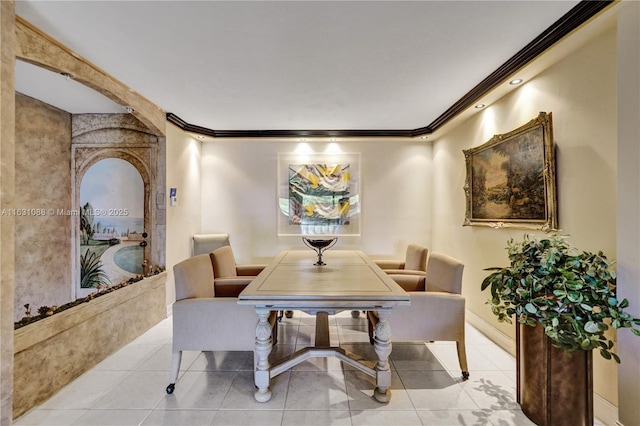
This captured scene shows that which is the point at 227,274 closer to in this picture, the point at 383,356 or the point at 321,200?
the point at 383,356

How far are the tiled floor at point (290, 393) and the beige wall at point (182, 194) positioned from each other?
48.0 inches

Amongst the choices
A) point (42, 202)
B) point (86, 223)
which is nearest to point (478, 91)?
point (86, 223)

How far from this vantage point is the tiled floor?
66.7 inches

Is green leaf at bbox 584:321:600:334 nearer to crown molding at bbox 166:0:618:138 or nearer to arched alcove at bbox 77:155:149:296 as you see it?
crown molding at bbox 166:0:618:138

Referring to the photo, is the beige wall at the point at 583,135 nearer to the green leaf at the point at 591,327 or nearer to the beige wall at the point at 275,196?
the green leaf at the point at 591,327

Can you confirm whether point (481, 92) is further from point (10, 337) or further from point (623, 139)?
point (10, 337)

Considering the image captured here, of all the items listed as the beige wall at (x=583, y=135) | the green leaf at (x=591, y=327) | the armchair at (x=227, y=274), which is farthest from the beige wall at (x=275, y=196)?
the green leaf at (x=591, y=327)

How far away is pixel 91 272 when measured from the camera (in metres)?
3.39

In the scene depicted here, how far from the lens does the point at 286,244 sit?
4.25m

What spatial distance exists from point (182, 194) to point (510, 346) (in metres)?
4.32

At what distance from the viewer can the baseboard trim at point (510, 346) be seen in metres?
1.60

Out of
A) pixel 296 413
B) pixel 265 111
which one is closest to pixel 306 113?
pixel 265 111

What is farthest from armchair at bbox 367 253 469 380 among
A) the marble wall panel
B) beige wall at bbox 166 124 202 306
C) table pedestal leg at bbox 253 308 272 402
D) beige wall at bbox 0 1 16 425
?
beige wall at bbox 166 124 202 306

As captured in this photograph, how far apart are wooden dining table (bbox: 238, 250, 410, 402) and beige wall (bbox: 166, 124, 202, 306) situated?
1.91m
